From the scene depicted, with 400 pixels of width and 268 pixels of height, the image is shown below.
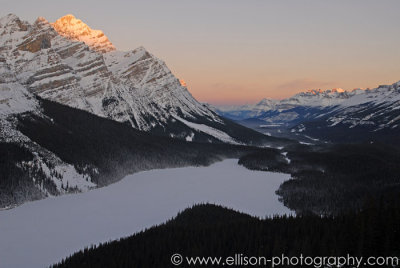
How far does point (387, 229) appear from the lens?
6438 cm

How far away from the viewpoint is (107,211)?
393ft

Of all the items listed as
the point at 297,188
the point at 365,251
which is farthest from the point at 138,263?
the point at 297,188

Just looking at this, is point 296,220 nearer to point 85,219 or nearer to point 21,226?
point 85,219

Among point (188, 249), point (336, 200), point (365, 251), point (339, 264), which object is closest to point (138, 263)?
point (188, 249)

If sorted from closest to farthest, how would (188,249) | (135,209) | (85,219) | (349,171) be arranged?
(188,249), (85,219), (135,209), (349,171)

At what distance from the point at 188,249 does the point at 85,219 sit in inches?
1931

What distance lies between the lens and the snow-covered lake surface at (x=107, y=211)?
272ft

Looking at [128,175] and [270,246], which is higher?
[128,175]

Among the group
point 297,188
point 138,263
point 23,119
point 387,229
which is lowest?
point 138,263

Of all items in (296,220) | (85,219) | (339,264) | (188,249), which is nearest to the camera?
(339,264)

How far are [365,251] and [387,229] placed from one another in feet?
18.1

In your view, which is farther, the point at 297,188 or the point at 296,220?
the point at 297,188

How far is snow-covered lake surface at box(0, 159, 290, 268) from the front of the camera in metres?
83.0

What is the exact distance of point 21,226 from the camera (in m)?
95.8
